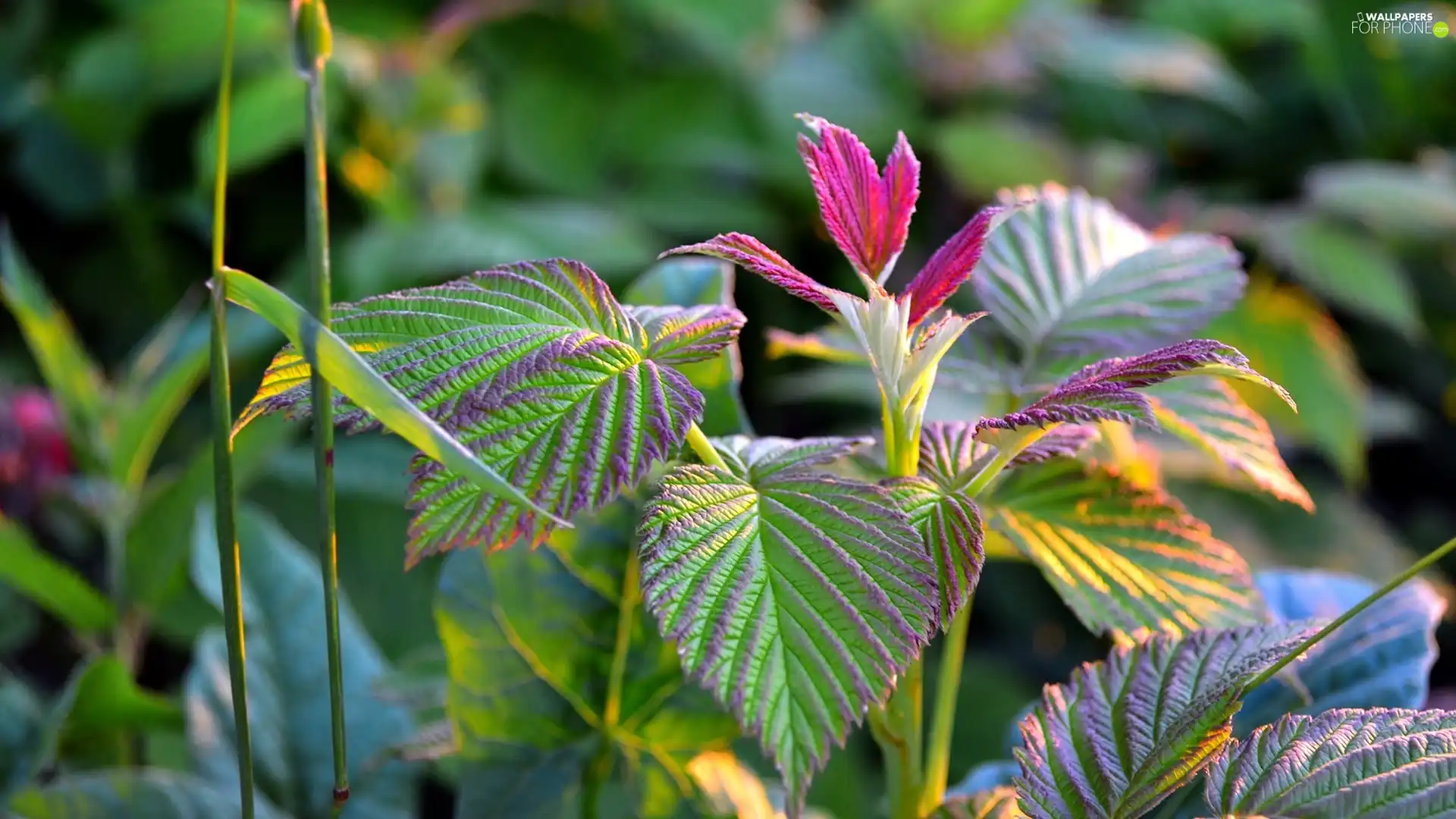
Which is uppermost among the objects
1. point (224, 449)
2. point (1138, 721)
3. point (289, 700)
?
point (224, 449)

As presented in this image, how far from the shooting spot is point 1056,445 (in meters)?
0.43

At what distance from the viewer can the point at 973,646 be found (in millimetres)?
1534

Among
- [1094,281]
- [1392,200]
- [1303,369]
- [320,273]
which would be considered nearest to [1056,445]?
[1094,281]

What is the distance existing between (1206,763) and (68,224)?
172cm

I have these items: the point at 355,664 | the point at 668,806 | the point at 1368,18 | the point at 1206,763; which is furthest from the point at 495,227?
the point at 1368,18

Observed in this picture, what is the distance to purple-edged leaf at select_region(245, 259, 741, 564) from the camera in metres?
0.35

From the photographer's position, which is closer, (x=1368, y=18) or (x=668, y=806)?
(x=668, y=806)

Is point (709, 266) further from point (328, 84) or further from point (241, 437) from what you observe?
point (328, 84)

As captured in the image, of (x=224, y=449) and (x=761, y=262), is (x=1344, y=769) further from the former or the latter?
(x=224, y=449)

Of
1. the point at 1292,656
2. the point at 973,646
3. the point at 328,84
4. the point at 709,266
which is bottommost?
the point at 973,646

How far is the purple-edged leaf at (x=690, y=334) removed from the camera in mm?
387

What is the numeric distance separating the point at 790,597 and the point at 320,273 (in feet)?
0.59

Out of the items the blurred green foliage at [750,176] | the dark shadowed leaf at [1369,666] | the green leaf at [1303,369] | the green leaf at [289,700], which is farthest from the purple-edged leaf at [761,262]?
the green leaf at [1303,369]

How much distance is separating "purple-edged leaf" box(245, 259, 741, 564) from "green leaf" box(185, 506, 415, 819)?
32cm
